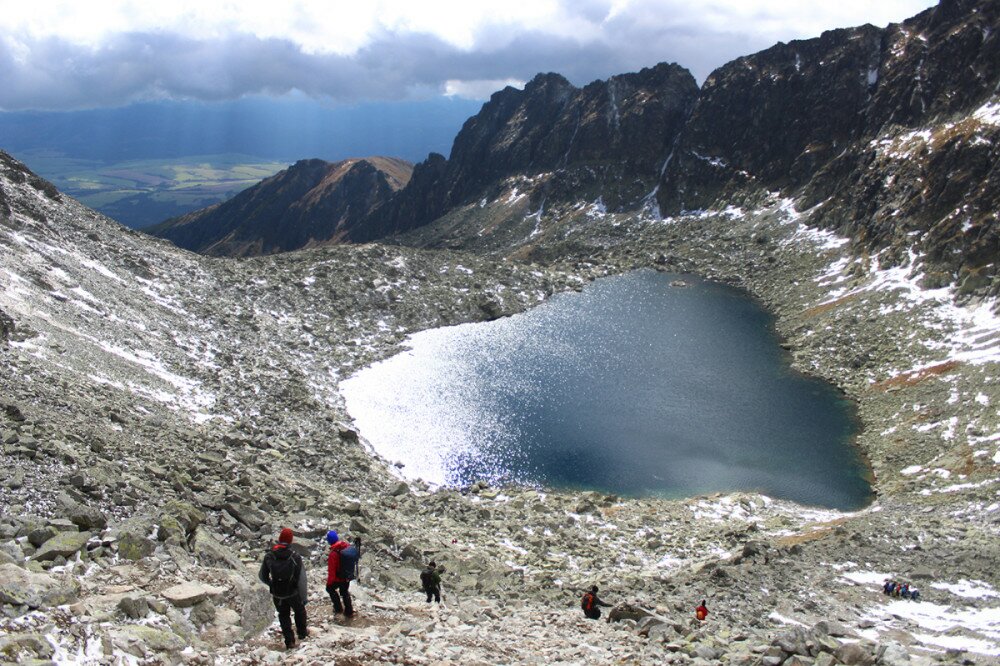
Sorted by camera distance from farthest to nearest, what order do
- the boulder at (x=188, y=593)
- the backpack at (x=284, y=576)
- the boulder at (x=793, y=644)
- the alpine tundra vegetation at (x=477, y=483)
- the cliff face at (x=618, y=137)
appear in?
the cliff face at (x=618, y=137)
the boulder at (x=793, y=644)
the alpine tundra vegetation at (x=477, y=483)
the boulder at (x=188, y=593)
the backpack at (x=284, y=576)

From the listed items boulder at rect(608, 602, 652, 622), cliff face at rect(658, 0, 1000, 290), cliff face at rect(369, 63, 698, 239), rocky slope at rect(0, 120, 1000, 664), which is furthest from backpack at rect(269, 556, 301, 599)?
cliff face at rect(369, 63, 698, 239)

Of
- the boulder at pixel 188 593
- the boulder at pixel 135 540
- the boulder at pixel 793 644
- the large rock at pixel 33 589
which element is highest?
the boulder at pixel 135 540

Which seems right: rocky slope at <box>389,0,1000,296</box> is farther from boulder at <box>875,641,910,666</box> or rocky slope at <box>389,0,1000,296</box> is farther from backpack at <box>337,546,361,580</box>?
backpack at <box>337,546,361,580</box>

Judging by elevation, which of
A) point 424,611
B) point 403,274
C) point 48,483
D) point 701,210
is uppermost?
point 701,210

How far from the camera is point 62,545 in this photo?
59.7ft

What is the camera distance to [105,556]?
1895cm

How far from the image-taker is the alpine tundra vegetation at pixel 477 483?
19.3 metres

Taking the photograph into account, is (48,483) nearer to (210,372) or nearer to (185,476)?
(185,476)

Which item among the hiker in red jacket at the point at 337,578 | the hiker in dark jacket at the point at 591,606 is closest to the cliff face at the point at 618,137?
the hiker in dark jacket at the point at 591,606

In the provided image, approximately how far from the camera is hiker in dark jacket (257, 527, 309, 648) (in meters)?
15.6

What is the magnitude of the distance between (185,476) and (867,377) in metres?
68.2

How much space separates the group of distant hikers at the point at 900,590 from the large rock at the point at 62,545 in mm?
33003

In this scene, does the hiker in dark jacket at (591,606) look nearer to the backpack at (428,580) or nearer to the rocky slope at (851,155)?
the backpack at (428,580)

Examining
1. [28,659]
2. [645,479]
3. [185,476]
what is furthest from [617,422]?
[28,659]
